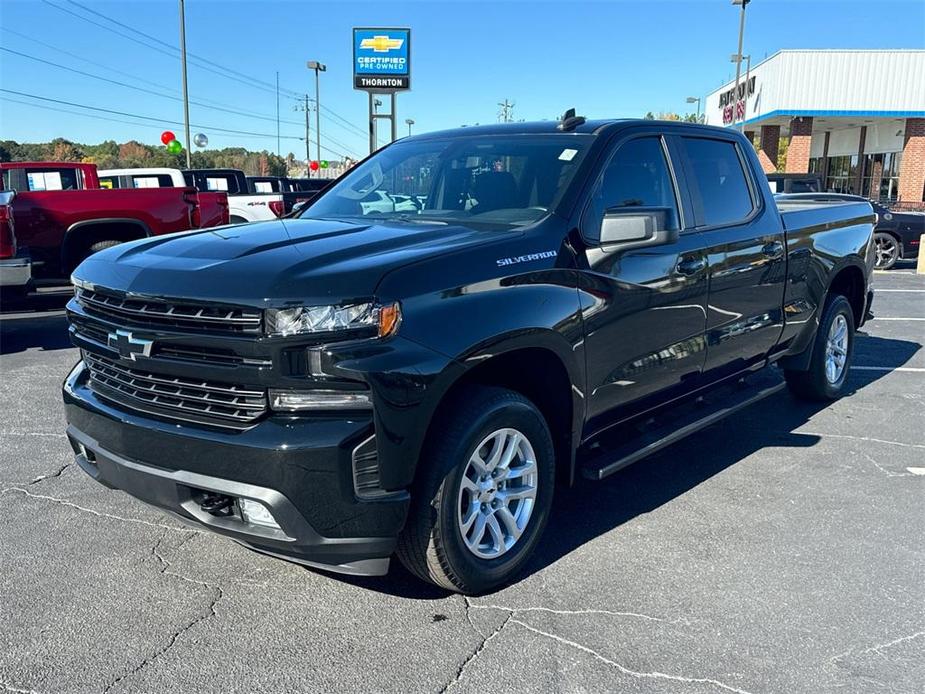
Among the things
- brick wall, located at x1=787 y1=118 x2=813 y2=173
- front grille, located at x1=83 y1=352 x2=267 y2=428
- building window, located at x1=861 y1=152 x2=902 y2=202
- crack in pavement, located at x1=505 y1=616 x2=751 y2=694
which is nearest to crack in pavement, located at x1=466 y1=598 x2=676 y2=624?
crack in pavement, located at x1=505 y1=616 x2=751 y2=694

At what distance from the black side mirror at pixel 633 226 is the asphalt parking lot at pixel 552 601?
146cm

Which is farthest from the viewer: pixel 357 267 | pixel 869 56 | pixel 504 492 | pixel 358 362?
pixel 869 56

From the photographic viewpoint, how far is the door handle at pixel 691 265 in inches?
170

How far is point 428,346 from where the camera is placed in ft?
9.74

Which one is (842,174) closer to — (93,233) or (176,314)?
(93,233)

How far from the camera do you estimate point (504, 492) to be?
137 inches

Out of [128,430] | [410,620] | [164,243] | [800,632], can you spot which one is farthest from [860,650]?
[164,243]

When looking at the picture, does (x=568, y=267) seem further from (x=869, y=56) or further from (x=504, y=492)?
(x=869, y=56)

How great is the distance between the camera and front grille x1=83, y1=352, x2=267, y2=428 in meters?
2.91

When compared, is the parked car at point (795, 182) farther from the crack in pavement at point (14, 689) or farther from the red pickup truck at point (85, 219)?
the crack in pavement at point (14, 689)

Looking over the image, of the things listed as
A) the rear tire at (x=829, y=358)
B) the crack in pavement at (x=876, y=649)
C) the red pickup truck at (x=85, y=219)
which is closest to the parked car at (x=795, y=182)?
the rear tire at (x=829, y=358)

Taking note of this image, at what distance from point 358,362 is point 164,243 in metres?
1.37

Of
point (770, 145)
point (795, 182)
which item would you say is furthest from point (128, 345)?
point (770, 145)

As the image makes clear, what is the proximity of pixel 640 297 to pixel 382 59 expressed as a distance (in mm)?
21988
